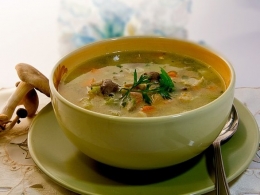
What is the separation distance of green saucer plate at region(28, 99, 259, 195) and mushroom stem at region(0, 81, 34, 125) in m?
0.12

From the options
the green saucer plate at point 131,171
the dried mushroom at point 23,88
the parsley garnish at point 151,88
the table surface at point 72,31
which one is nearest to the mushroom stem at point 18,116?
the dried mushroom at point 23,88

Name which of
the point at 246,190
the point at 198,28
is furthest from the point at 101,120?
the point at 198,28

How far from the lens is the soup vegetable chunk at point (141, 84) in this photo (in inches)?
41.4

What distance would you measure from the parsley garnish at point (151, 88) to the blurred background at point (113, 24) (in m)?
0.79

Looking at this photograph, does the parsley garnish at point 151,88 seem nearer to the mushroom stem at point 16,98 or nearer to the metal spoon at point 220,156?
the metal spoon at point 220,156

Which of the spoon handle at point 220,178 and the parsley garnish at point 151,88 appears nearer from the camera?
the spoon handle at point 220,178

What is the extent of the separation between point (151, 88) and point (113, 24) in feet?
3.56

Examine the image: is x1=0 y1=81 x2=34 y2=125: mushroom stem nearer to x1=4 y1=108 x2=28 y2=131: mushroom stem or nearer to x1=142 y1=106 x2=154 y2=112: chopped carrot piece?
x1=4 y1=108 x2=28 y2=131: mushroom stem

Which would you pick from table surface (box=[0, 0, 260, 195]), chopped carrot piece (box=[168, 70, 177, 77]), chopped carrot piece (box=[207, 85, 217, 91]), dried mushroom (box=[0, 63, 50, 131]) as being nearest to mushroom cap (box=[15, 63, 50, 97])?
dried mushroom (box=[0, 63, 50, 131])

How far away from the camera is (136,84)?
111cm

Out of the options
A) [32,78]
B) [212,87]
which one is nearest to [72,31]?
[32,78]

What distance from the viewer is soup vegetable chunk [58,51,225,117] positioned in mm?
1051

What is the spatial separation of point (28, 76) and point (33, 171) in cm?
31

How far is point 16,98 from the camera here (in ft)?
4.15
